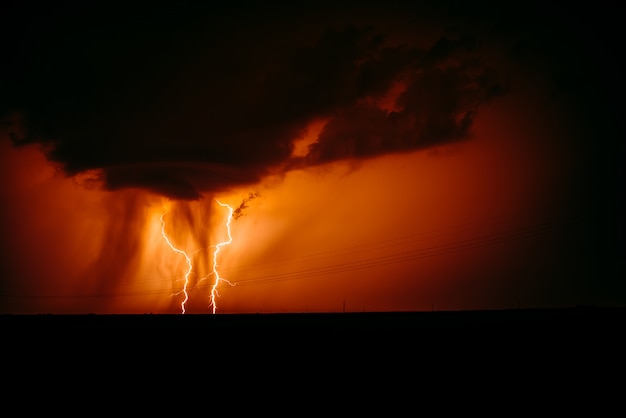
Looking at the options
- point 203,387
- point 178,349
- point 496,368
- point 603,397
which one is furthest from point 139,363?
point 603,397

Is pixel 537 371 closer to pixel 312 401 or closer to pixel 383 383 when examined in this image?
pixel 383 383

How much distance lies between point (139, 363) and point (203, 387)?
25.4 ft

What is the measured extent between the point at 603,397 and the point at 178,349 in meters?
21.4

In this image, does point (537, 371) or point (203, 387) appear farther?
point (537, 371)

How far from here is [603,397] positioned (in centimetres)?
1459

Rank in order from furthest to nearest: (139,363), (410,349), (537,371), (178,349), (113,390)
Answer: (178,349) → (410,349) → (139,363) → (537,371) → (113,390)

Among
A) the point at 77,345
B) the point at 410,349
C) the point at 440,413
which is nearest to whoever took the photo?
the point at 440,413

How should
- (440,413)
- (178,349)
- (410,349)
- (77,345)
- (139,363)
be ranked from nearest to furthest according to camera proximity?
(440,413), (139,363), (410,349), (178,349), (77,345)

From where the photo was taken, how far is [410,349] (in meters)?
27.0

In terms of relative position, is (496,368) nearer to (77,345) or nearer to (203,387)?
(203,387)

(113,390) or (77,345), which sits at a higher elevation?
(77,345)

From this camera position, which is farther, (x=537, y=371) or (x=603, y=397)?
(x=537, y=371)

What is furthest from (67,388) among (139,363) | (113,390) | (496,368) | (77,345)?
(77,345)

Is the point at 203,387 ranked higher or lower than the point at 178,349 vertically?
lower
